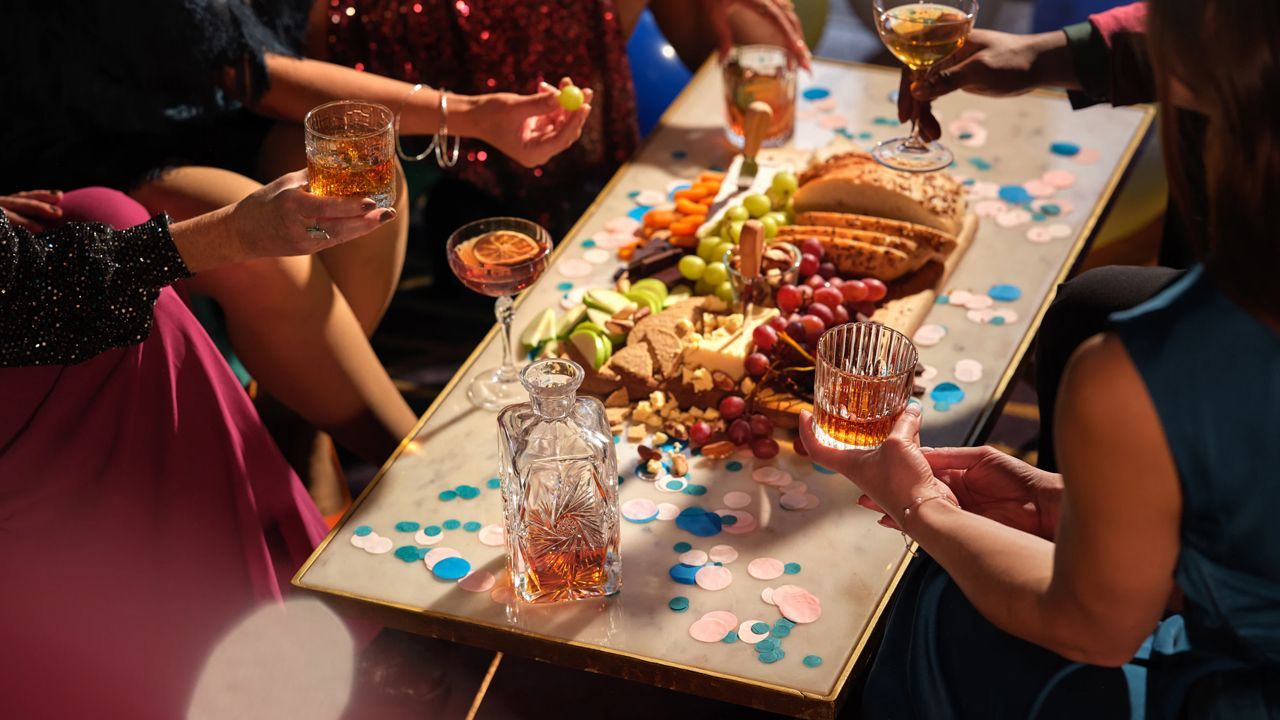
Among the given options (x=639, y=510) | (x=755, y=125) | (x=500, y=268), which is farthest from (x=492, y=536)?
(x=755, y=125)

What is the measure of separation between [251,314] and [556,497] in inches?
33.6

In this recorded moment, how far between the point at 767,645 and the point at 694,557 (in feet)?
0.62

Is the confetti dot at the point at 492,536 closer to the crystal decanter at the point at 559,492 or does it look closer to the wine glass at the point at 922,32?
the crystal decanter at the point at 559,492

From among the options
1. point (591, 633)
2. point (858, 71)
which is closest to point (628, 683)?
point (591, 633)

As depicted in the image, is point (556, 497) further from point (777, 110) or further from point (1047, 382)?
point (777, 110)

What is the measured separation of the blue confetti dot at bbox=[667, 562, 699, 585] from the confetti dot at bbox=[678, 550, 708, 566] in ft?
0.03

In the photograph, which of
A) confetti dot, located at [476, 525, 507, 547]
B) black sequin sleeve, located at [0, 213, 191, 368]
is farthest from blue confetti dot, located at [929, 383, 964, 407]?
black sequin sleeve, located at [0, 213, 191, 368]

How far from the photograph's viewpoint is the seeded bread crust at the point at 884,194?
2227mm

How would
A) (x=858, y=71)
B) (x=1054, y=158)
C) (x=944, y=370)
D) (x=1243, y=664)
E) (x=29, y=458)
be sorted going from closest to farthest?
(x=1243, y=664)
(x=29, y=458)
(x=944, y=370)
(x=1054, y=158)
(x=858, y=71)

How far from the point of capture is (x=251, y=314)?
2174 mm

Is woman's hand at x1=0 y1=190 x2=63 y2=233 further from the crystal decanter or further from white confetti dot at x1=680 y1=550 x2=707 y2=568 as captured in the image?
white confetti dot at x1=680 y1=550 x2=707 y2=568

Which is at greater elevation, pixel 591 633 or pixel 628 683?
pixel 591 633

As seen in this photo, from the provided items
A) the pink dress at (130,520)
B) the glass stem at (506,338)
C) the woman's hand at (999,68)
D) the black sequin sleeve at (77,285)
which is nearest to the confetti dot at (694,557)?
the glass stem at (506,338)

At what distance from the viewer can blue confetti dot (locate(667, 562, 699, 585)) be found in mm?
1651
